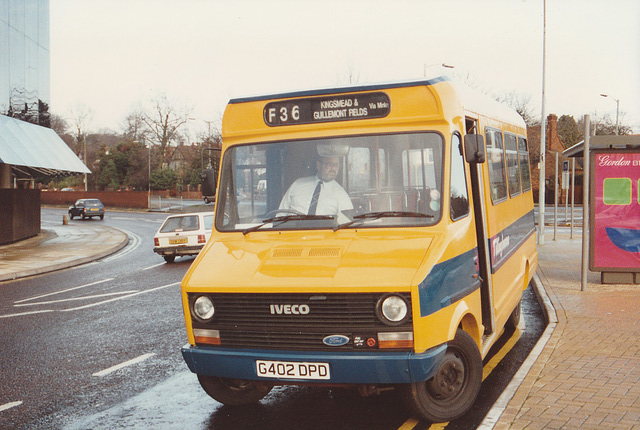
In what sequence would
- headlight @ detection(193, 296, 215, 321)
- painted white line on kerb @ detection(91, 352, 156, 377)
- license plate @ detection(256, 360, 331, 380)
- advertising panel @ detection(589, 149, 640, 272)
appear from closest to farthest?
1. license plate @ detection(256, 360, 331, 380)
2. headlight @ detection(193, 296, 215, 321)
3. painted white line on kerb @ detection(91, 352, 156, 377)
4. advertising panel @ detection(589, 149, 640, 272)

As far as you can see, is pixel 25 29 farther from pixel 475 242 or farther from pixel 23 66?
pixel 475 242

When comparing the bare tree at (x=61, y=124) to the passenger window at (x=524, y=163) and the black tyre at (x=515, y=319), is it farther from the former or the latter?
the black tyre at (x=515, y=319)

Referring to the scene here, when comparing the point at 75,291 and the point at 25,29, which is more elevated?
the point at 25,29

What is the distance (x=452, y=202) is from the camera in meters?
5.54

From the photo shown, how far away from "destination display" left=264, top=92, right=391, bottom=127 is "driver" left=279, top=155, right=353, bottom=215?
352 millimetres

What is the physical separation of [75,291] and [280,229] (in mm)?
10178

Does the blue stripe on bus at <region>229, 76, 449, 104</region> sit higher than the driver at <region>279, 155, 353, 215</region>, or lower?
higher

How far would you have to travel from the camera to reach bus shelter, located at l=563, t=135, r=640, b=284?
1241cm

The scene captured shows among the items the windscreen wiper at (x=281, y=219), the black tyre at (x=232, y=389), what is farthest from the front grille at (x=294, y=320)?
the windscreen wiper at (x=281, y=219)

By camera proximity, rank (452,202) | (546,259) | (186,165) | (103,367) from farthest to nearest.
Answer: (186,165), (546,259), (103,367), (452,202)

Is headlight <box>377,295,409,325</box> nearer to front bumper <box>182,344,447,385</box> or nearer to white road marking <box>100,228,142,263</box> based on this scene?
front bumper <box>182,344,447,385</box>

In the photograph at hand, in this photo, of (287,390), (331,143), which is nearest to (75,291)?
(287,390)

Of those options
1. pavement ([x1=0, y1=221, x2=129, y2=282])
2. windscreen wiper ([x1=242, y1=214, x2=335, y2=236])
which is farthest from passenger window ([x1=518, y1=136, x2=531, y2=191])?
pavement ([x1=0, y1=221, x2=129, y2=282])

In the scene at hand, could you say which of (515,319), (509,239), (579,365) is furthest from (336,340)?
(515,319)
